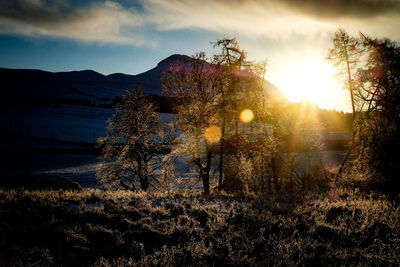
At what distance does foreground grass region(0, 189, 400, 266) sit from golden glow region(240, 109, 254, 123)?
9.77m

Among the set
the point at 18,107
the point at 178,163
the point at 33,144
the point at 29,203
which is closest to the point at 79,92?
the point at 18,107

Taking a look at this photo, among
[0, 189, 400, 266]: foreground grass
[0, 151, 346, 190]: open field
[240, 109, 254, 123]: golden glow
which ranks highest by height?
[240, 109, 254, 123]: golden glow

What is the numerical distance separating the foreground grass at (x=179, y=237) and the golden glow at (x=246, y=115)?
9772mm

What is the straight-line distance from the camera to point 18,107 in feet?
328

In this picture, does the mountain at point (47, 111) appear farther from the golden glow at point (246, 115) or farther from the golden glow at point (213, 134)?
the golden glow at point (213, 134)

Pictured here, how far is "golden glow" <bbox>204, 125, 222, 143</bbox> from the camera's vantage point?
17.1m

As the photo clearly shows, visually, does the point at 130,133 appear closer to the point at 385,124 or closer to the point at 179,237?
the point at 179,237

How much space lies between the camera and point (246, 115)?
1788 cm

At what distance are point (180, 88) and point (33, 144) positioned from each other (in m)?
56.1

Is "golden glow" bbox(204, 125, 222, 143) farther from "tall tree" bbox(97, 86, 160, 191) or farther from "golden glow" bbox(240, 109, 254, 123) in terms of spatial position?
"tall tree" bbox(97, 86, 160, 191)

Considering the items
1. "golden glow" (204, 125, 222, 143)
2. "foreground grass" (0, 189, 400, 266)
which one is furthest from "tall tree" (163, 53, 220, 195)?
"foreground grass" (0, 189, 400, 266)

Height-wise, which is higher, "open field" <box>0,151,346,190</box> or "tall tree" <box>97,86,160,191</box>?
"tall tree" <box>97,86,160,191</box>

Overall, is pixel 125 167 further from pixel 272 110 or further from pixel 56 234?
pixel 56 234

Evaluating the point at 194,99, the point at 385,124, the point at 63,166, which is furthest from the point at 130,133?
the point at 63,166
